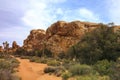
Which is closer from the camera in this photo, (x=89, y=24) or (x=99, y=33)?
(x=99, y=33)

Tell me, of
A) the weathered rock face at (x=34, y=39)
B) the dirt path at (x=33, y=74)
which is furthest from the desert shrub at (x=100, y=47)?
the weathered rock face at (x=34, y=39)

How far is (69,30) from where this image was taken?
85.2 m

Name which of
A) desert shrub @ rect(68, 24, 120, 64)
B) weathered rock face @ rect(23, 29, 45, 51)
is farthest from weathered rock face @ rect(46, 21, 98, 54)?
desert shrub @ rect(68, 24, 120, 64)

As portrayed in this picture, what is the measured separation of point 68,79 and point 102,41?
873 centimetres

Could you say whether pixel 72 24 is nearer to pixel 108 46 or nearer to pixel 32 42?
pixel 32 42

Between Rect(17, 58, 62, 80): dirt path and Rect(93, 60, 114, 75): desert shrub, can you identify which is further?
Rect(17, 58, 62, 80): dirt path

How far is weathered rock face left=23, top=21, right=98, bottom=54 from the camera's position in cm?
7924

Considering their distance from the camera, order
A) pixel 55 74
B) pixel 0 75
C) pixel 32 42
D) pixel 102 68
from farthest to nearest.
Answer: pixel 32 42, pixel 55 74, pixel 102 68, pixel 0 75

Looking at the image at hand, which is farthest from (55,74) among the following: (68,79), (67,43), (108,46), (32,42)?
(32,42)

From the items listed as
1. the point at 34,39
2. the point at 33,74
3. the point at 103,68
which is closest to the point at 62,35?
the point at 34,39

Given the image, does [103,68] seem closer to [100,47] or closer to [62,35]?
[100,47]

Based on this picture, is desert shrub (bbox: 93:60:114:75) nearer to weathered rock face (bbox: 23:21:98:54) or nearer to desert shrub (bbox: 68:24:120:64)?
desert shrub (bbox: 68:24:120:64)

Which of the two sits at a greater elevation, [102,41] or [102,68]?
[102,41]

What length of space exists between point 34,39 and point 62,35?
53.0 ft
